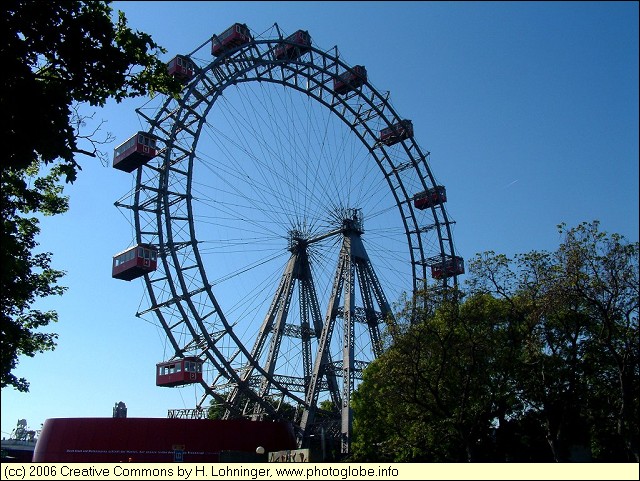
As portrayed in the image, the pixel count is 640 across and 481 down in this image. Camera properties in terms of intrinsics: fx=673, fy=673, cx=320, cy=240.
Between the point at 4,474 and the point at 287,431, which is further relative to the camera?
the point at 287,431

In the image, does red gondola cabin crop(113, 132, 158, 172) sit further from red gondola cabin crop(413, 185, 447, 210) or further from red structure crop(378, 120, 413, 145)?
red gondola cabin crop(413, 185, 447, 210)

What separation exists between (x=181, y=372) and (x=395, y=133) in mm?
25222

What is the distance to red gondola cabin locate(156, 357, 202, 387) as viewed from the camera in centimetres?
3822

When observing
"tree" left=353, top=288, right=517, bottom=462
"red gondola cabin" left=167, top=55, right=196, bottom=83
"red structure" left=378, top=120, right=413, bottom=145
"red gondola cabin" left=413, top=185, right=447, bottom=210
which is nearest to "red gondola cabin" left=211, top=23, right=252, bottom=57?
"red gondola cabin" left=167, top=55, right=196, bottom=83

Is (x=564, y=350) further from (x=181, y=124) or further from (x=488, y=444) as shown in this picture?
(x=181, y=124)

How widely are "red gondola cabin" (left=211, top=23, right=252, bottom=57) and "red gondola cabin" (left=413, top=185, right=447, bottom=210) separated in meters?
17.9

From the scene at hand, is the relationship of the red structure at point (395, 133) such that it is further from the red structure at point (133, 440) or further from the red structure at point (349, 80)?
the red structure at point (133, 440)

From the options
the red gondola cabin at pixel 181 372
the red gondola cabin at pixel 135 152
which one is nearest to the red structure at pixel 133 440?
the red gondola cabin at pixel 181 372

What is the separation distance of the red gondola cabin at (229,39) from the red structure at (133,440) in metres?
23.9

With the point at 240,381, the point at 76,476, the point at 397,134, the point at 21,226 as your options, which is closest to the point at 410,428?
the point at 240,381

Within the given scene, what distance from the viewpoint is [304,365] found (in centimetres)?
4709

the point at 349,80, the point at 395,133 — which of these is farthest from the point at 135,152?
the point at 395,133

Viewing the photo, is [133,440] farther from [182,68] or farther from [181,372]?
[182,68]

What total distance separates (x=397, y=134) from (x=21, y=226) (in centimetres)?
3547
